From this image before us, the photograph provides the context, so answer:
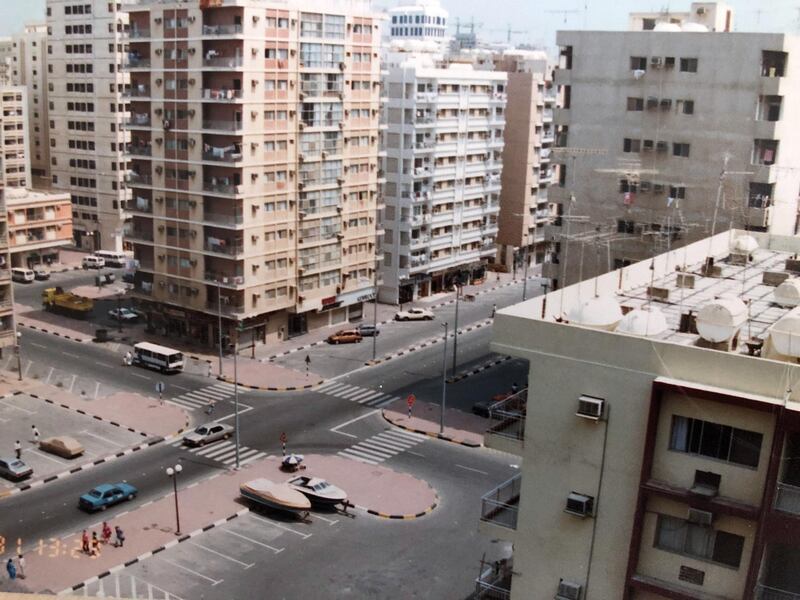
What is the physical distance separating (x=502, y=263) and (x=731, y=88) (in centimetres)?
6055

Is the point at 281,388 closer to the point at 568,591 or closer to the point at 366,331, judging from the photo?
the point at 366,331

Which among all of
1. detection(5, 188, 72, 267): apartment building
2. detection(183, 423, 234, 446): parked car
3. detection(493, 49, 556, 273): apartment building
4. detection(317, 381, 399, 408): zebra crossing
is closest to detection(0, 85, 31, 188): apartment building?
detection(5, 188, 72, 267): apartment building

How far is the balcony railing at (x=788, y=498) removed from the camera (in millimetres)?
22656

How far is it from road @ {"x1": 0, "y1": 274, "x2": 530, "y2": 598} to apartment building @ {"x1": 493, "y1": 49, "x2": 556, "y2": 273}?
31.0 m

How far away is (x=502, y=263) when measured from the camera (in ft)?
391

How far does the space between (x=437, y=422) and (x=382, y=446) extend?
19.2 ft

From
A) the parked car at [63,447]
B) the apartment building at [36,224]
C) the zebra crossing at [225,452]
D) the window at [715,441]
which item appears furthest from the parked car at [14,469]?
the apartment building at [36,224]

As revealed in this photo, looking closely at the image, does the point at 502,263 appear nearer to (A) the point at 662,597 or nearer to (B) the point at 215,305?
(B) the point at 215,305

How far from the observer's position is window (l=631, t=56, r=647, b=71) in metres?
63.3

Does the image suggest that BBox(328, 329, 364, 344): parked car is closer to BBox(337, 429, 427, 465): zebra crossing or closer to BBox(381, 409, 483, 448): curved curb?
BBox(381, 409, 483, 448): curved curb

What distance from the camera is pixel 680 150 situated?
62.5 meters

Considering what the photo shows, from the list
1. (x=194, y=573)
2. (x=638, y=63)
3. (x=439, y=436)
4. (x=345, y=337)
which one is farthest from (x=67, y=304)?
(x=638, y=63)

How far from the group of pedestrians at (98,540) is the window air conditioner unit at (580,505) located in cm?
2924

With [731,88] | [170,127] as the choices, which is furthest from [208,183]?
[731,88]
